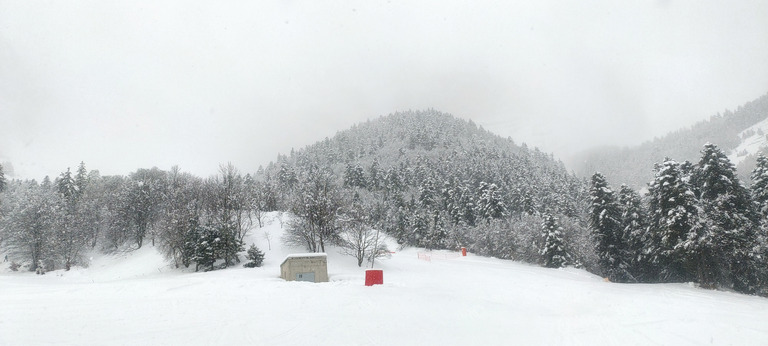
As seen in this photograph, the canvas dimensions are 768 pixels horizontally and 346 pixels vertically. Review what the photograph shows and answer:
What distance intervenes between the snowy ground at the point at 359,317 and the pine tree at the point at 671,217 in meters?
11.1

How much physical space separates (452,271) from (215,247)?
82.5ft

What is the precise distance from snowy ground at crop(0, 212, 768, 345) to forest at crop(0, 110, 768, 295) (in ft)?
42.3

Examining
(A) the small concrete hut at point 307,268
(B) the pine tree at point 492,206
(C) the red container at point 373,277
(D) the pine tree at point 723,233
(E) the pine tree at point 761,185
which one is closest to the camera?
(C) the red container at point 373,277

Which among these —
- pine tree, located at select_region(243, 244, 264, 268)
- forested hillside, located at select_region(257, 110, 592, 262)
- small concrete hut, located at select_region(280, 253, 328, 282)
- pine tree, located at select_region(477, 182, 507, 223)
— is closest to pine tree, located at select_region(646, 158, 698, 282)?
forested hillside, located at select_region(257, 110, 592, 262)

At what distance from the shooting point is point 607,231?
41.7 meters

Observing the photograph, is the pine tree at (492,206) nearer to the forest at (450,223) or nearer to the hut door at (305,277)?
the forest at (450,223)

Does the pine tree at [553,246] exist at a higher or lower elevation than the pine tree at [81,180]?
lower

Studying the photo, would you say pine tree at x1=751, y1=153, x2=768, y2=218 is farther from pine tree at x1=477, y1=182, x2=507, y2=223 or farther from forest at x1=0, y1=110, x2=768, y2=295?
pine tree at x1=477, y1=182, x2=507, y2=223

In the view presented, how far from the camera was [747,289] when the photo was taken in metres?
31.5

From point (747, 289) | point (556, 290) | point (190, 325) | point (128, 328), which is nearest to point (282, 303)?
point (190, 325)

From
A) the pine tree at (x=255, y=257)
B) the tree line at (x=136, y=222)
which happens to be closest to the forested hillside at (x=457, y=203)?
the pine tree at (x=255, y=257)

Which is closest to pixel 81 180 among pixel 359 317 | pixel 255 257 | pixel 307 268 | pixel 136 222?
pixel 136 222

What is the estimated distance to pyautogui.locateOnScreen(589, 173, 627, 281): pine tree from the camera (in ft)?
134

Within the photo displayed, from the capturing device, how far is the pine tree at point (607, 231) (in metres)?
40.8
